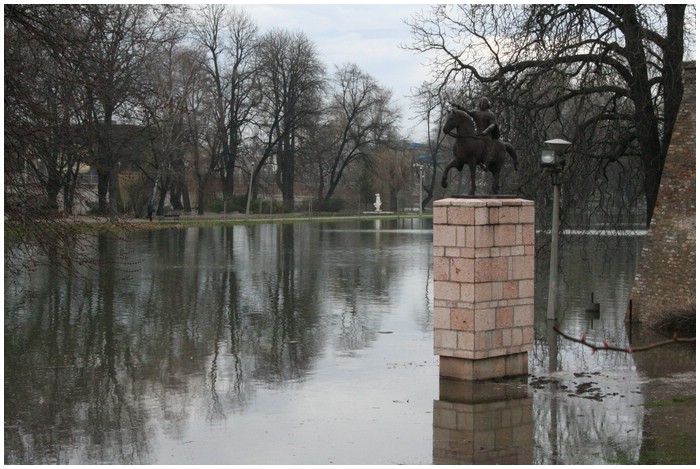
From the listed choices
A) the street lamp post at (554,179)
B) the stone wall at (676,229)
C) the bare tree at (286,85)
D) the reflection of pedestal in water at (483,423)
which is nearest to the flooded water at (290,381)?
the reflection of pedestal in water at (483,423)

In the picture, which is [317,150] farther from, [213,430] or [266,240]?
[213,430]

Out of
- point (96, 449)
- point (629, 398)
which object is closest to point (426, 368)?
point (629, 398)

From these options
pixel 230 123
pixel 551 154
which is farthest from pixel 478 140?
pixel 230 123

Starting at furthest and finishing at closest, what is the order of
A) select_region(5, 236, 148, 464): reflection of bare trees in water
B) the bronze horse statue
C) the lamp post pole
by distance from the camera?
the lamp post pole, the bronze horse statue, select_region(5, 236, 148, 464): reflection of bare trees in water

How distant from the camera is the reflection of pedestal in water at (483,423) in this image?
448 inches

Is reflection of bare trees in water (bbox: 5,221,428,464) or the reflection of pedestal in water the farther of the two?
reflection of bare trees in water (bbox: 5,221,428,464)

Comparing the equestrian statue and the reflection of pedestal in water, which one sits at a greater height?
the equestrian statue

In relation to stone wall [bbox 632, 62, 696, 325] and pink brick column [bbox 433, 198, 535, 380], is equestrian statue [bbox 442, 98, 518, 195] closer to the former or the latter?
pink brick column [bbox 433, 198, 535, 380]

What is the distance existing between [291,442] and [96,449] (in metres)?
1.96

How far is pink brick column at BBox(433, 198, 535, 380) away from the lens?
15.1 metres

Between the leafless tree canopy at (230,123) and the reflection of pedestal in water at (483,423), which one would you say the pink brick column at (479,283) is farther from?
the leafless tree canopy at (230,123)

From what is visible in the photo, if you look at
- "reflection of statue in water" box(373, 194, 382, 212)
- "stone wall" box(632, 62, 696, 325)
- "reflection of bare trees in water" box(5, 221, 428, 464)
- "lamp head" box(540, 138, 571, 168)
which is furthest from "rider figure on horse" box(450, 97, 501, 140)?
"reflection of statue in water" box(373, 194, 382, 212)

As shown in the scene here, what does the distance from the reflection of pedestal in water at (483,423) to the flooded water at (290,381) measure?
33 mm

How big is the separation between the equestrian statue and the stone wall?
4.99m
